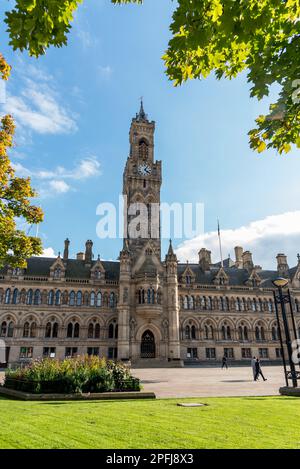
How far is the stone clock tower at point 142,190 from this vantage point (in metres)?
50.3

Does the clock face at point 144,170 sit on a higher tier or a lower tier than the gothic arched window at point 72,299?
higher

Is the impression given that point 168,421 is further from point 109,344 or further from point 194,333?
point 194,333

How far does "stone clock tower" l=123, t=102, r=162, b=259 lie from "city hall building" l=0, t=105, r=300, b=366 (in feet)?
0.73

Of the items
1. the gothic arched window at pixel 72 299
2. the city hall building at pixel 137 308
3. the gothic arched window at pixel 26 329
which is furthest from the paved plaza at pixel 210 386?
the gothic arched window at pixel 26 329

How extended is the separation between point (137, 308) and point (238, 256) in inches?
1137

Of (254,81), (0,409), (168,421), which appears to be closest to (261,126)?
(254,81)

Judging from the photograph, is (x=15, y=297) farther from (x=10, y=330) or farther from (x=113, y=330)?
(x=113, y=330)

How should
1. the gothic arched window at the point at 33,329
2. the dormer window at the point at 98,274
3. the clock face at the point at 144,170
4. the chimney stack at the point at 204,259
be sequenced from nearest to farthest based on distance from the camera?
the gothic arched window at the point at 33,329 → the dormer window at the point at 98,274 → the chimney stack at the point at 204,259 → the clock face at the point at 144,170

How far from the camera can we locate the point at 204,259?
55344 millimetres

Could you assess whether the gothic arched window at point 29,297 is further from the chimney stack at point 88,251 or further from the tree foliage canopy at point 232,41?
the tree foliage canopy at point 232,41

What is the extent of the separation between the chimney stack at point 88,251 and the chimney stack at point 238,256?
28324 mm

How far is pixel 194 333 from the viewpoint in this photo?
46.9 m

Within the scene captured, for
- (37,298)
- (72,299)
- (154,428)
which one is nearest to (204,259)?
(72,299)
